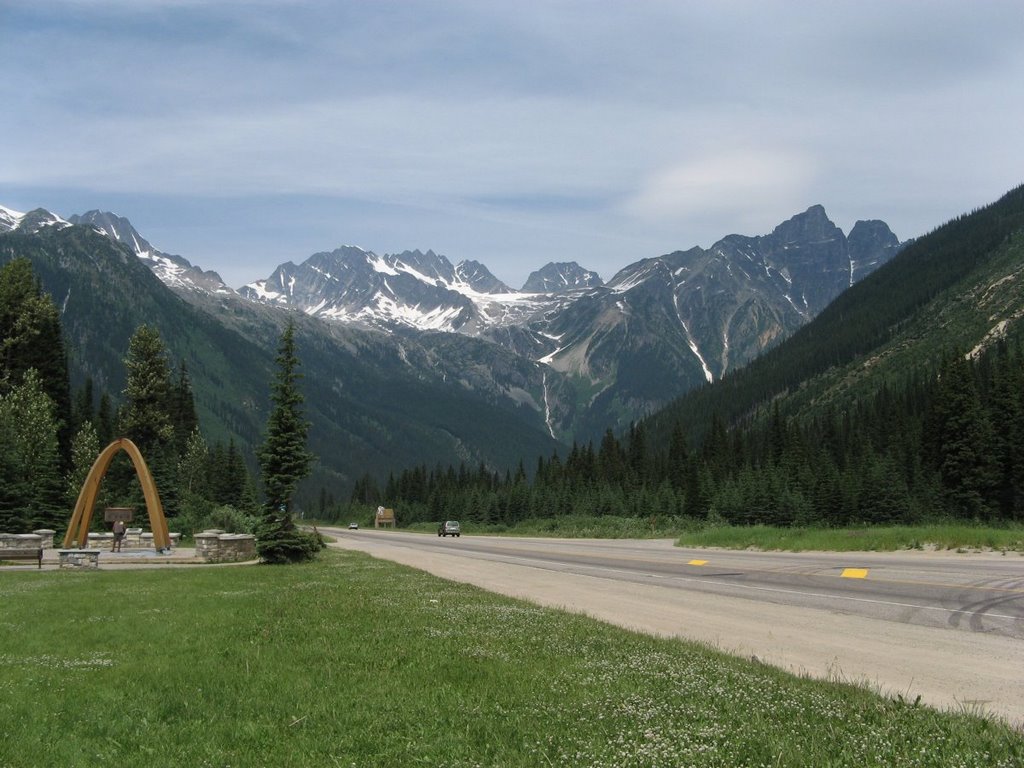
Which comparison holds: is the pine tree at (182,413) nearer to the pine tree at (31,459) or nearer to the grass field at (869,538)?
the pine tree at (31,459)

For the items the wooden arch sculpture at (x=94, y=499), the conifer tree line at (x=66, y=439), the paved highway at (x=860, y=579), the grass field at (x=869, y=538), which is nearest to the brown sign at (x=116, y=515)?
the wooden arch sculpture at (x=94, y=499)

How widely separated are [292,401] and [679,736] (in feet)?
97.9

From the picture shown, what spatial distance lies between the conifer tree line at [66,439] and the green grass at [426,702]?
129ft

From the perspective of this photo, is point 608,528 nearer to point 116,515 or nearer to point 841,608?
point 116,515

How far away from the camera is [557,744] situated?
6.80m

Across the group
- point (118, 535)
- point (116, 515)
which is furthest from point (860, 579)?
point (116, 515)

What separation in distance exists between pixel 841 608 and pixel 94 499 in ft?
137

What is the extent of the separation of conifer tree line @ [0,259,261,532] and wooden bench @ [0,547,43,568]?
1558cm

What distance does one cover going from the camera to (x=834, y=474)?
74250 mm

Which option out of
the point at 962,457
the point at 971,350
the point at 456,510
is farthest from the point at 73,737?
the point at 971,350

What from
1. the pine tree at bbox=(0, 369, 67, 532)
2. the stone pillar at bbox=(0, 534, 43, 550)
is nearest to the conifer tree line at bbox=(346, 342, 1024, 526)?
the pine tree at bbox=(0, 369, 67, 532)

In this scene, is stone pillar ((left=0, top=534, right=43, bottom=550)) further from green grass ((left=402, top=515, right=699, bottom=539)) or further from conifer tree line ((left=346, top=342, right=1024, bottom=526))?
conifer tree line ((left=346, top=342, right=1024, bottom=526))

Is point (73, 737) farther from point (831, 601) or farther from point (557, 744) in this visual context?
point (831, 601)

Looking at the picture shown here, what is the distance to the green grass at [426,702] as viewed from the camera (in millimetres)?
6629
